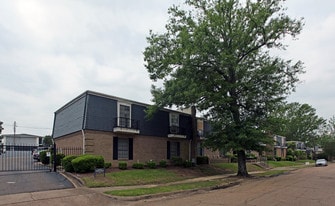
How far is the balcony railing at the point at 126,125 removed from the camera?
82.7 ft

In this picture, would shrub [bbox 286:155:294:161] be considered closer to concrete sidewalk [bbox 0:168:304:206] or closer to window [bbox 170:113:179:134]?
window [bbox 170:113:179:134]

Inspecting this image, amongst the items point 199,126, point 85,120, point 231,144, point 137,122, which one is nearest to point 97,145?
point 85,120

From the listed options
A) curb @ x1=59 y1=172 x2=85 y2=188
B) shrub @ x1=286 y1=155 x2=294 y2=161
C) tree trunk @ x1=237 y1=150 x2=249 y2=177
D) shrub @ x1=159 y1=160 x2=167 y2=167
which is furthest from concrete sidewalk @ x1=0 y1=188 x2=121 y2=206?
shrub @ x1=286 y1=155 x2=294 y2=161

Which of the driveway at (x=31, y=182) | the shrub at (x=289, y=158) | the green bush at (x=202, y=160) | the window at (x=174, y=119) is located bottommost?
the shrub at (x=289, y=158)

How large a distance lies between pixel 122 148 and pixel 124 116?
2.58m

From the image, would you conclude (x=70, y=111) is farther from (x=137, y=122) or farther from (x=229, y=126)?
(x=229, y=126)

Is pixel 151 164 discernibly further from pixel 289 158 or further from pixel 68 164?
pixel 289 158

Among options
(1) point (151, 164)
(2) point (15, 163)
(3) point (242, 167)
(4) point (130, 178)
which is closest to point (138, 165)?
(1) point (151, 164)

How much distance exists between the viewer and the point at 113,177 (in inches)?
758

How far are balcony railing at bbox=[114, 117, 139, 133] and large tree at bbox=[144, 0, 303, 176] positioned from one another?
213 centimetres

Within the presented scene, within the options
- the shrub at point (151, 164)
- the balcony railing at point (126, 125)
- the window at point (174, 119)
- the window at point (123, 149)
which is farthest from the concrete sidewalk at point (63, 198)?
the window at point (174, 119)

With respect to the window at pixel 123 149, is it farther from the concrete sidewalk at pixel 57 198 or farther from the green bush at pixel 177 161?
the concrete sidewalk at pixel 57 198

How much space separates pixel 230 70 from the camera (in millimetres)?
26609

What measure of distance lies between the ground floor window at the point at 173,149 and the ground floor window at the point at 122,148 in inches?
208
